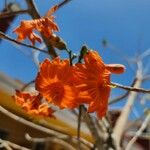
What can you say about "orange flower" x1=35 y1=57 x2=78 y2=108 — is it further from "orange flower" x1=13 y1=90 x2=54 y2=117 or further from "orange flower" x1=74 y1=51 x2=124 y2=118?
"orange flower" x1=13 y1=90 x2=54 y2=117

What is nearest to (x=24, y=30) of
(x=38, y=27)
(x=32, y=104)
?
(x=38, y=27)

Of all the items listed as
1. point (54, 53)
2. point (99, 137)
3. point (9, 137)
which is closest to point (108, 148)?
point (99, 137)

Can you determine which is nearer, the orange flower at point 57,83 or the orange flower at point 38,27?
the orange flower at point 57,83

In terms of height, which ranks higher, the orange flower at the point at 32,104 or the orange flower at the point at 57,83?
the orange flower at the point at 32,104

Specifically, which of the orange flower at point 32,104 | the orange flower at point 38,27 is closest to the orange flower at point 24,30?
the orange flower at point 38,27

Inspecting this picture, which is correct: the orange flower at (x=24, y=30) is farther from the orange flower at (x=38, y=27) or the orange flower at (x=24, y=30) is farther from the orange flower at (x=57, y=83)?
the orange flower at (x=57, y=83)

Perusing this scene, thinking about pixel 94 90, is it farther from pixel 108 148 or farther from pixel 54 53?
pixel 108 148

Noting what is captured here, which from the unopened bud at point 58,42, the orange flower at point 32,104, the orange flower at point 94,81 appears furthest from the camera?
the orange flower at point 32,104

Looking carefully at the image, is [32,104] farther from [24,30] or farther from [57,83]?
[57,83]

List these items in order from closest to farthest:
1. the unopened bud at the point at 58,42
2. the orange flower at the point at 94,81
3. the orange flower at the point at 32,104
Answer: the orange flower at the point at 94,81 < the unopened bud at the point at 58,42 < the orange flower at the point at 32,104

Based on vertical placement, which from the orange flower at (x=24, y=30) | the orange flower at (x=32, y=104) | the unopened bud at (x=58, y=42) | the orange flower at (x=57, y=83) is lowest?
the orange flower at (x=57, y=83)
